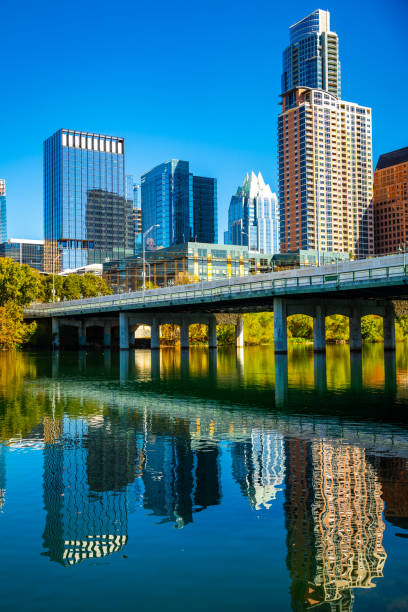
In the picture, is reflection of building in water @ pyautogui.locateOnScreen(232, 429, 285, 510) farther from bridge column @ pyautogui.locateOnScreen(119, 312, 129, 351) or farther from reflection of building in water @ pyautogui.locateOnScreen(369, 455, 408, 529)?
bridge column @ pyautogui.locateOnScreen(119, 312, 129, 351)

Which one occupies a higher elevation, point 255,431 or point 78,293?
point 78,293

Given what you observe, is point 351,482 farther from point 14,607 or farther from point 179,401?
point 179,401

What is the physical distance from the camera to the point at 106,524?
13.6 meters

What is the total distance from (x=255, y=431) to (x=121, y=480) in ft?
28.6

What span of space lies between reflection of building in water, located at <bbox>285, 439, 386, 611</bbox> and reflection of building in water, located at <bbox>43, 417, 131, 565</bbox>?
3799mm

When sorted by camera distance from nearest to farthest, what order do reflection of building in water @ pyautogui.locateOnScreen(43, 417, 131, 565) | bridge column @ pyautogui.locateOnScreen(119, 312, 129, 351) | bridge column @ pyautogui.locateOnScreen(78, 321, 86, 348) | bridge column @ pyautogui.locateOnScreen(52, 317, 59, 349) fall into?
1. reflection of building in water @ pyautogui.locateOnScreen(43, 417, 131, 565)
2. bridge column @ pyautogui.locateOnScreen(119, 312, 129, 351)
3. bridge column @ pyautogui.locateOnScreen(52, 317, 59, 349)
4. bridge column @ pyautogui.locateOnScreen(78, 321, 86, 348)

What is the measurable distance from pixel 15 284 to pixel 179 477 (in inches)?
4013

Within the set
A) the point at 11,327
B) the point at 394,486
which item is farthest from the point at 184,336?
the point at 394,486

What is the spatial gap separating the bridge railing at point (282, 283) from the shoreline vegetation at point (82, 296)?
20635 millimetres

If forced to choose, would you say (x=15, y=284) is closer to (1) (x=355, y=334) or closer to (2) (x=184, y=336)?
(2) (x=184, y=336)

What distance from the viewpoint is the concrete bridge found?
187ft

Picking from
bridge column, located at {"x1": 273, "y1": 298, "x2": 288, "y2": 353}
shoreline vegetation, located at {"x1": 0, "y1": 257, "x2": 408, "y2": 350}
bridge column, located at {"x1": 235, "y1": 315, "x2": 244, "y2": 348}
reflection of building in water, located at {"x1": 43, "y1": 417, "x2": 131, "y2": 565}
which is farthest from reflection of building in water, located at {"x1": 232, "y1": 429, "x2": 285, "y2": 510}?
shoreline vegetation, located at {"x1": 0, "y1": 257, "x2": 408, "y2": 350}

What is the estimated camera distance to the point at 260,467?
18.3 metres

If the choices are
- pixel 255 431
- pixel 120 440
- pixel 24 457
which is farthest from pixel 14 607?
pixel 255 431
